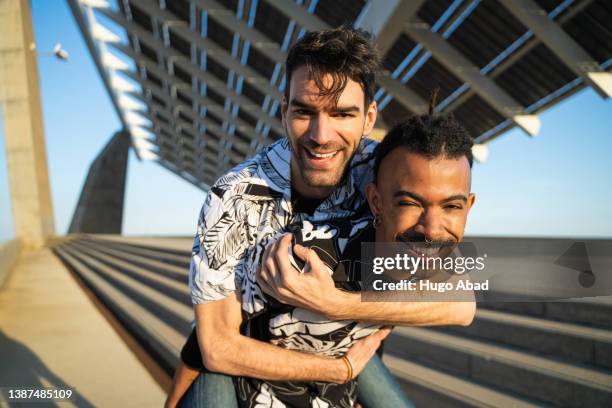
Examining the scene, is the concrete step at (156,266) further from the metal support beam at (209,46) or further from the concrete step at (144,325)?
the metal support beam at (209,46)

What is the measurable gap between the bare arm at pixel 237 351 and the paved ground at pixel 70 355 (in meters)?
2.12

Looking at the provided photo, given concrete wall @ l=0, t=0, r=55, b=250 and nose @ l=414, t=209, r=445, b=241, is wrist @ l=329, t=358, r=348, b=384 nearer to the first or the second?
nose @ l=414, t=209, r=445, b=241

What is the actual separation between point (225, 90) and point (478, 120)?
34.3ft

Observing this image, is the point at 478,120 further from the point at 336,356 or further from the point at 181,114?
the point at 181,114

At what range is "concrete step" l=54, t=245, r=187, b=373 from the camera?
4.61 m

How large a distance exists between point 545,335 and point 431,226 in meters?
2.47

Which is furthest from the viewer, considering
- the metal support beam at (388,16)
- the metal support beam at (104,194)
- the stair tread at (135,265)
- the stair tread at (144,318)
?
the metal support beam at (104,194)

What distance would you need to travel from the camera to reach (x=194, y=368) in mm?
1711

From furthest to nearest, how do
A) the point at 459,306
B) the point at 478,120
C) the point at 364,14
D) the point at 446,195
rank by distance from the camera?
the point at 478,120, the point at 364,14, the point at 459,306, the point at 446,195

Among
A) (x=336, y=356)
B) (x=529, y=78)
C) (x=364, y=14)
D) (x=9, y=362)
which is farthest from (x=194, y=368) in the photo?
(x=529, y=78)

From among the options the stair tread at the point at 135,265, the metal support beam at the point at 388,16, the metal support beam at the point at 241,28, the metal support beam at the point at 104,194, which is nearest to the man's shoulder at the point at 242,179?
the stair tread at the point at 135,265

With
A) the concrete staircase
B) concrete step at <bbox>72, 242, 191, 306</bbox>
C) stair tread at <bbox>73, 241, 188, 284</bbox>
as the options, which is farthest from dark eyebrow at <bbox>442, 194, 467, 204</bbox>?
stair tread at <bbox>73, 241, 188, 284</bbox>

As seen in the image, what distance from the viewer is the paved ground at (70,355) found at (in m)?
3.60

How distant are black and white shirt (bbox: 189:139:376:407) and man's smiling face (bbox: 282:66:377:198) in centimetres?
7
